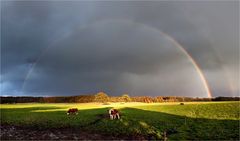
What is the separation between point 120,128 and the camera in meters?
46.1

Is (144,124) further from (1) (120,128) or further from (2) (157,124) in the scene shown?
(1) (120,128)

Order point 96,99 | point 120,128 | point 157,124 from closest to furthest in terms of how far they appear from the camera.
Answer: point 120,128
point 157,124
point 96,99

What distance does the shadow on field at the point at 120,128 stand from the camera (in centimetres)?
4225

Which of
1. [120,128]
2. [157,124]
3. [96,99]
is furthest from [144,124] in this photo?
[96,99]

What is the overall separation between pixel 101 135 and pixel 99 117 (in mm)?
13085

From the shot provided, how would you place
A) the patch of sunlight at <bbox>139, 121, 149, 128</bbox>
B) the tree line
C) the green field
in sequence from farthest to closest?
the tree line
the patch of sunlight at <bbox>139, 121, 149, 128</bbox>
the green field

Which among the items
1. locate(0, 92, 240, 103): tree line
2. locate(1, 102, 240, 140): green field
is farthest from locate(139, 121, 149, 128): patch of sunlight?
locate(0, 92, 240, 103): tree line

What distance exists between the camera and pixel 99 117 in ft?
184

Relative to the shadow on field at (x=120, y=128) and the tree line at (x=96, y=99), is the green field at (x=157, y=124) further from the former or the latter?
the tree line at (x=96, y=99)

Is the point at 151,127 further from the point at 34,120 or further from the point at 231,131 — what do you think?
the point at 34,120

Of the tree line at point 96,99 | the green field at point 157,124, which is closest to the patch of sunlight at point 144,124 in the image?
the green field at point 157,124

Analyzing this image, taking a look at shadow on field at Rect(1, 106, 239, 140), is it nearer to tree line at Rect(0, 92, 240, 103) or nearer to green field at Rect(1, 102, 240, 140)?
green field at Rect(1, 102, 240, 140)

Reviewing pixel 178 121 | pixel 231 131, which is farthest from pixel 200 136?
pixel 178 121

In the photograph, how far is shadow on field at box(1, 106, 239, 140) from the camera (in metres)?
42.2
